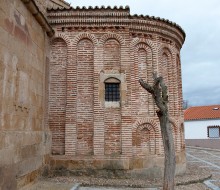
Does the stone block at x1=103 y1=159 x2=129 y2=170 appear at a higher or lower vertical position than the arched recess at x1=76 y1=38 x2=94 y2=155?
lower

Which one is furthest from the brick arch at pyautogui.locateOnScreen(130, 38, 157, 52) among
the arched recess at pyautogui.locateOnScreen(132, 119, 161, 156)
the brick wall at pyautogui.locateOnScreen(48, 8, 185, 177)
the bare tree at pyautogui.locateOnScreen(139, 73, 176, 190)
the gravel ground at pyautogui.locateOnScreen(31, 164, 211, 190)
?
the gravel ground at pyautogui.locateOnScreen(31, 164, 211, 190)

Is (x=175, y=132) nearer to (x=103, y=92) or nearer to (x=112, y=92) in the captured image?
(x=112, y=92)

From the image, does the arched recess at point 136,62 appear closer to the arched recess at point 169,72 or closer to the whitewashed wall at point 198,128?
the arched recess at point 169,72

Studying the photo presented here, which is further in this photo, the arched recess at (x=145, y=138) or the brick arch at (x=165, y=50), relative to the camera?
the brick arch at (x=165, y=50)

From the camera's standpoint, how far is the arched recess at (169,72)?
1030cm

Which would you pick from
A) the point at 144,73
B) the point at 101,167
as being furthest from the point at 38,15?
the point at 101,167

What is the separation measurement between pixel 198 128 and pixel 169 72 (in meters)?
20.5

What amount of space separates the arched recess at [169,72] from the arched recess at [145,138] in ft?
3.91

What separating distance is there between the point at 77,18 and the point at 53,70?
2011 millimetres

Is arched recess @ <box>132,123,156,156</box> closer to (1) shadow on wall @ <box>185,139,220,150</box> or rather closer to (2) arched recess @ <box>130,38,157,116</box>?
(2) arched recess @ <box>130,38,157,116</box>

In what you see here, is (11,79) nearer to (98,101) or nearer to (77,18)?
(98,101)

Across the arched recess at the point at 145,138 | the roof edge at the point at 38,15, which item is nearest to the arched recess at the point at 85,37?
the roof edge at the point at 38,15

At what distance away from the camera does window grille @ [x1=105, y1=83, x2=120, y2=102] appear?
31.2 ft

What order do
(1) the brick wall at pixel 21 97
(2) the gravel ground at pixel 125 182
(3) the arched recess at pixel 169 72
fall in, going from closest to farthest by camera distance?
1. (1) the brick wall at pixel 21 97
2. (2) the gravel ground at pixel 125 182
3. (3) the arched recess at pixel 169 72
